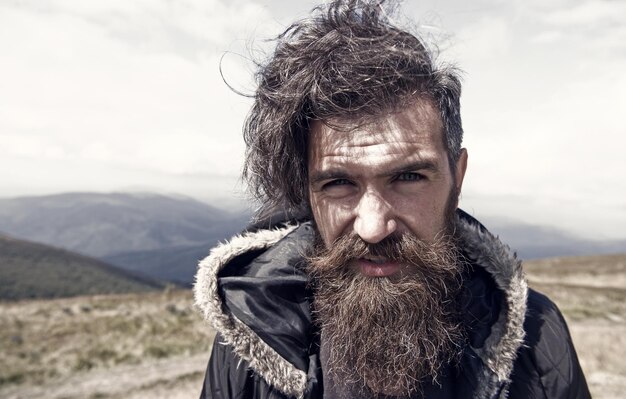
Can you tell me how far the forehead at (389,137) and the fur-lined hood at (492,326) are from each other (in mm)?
844

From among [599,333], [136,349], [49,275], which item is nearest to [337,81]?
[136,349]

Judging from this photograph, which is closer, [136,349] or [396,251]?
[396,251]

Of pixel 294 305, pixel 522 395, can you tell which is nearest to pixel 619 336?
pixel 522 395

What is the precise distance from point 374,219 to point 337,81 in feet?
2.91

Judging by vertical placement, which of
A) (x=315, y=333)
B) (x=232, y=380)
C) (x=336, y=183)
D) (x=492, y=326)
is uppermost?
(x=336, y=183)

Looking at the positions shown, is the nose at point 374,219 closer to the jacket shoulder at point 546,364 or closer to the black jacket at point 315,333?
the black jacket at point 315,333

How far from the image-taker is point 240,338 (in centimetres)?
262

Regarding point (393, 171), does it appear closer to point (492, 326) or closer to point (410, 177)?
point (410, 177)

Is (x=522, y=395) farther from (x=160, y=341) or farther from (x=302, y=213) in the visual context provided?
(x=160, y=341)

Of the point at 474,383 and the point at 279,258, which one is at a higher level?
the point at 279,258

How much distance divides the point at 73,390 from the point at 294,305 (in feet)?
37.0

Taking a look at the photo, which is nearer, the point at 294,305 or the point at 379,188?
the point at 379,188

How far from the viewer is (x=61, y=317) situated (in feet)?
68.9

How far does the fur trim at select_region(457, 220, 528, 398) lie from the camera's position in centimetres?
252
